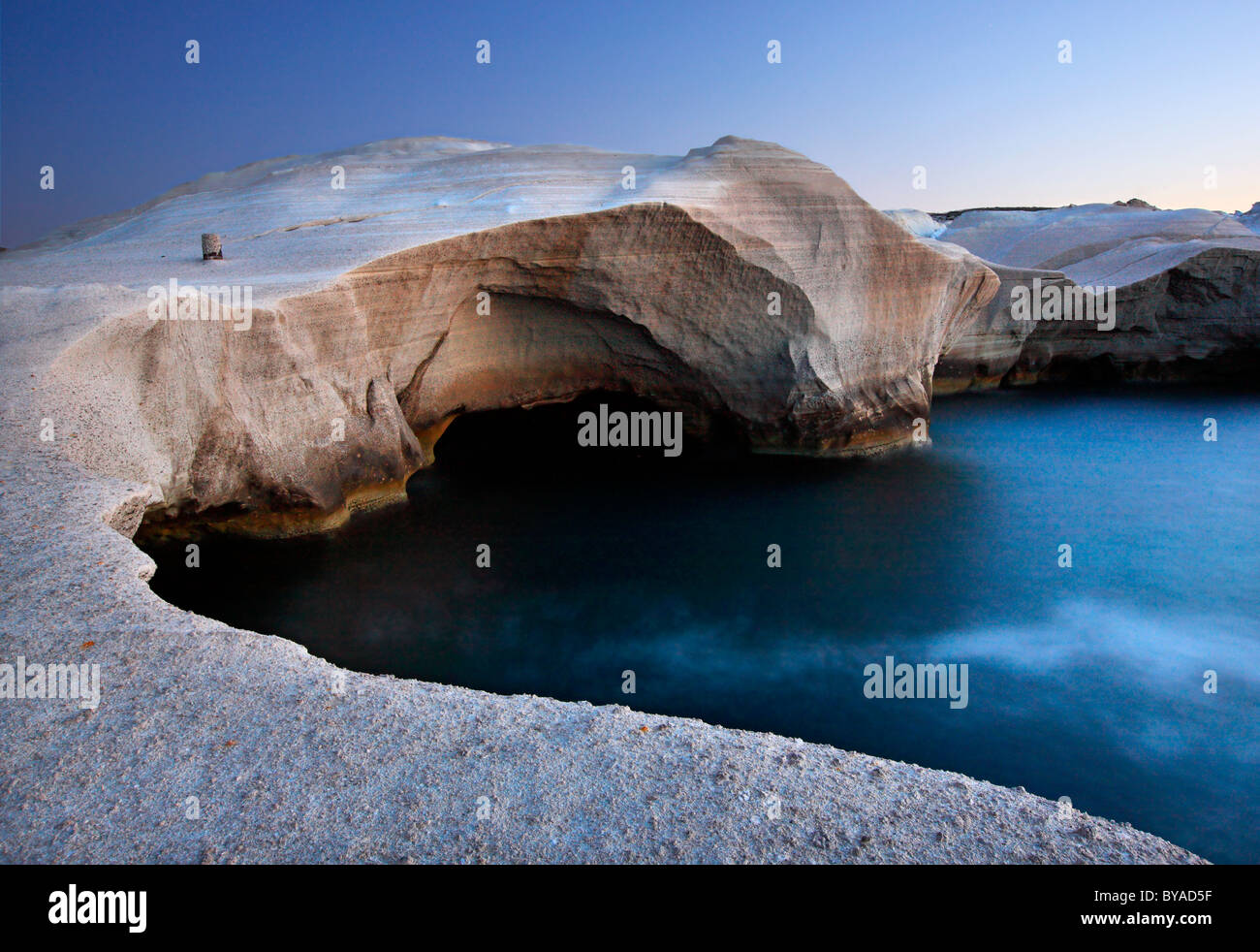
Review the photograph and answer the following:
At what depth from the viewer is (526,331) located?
528 inches

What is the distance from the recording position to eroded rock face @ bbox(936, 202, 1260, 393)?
24000mm

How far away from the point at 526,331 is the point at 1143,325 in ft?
68.4

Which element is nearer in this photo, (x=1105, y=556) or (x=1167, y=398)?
(x=1105, y=556)

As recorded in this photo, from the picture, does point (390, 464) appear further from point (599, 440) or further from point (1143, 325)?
point (1143, 325)

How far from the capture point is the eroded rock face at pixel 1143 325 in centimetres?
2400

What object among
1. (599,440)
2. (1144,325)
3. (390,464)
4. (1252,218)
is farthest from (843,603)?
(1252,218)

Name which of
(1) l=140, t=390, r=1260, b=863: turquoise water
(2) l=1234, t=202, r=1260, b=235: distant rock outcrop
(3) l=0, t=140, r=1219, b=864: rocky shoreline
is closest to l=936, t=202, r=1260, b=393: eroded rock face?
(3) l=0, t=140, r=1219, b=864: rocky shoreline

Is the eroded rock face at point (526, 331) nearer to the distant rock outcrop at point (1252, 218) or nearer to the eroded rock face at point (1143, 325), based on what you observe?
the eroded rock face at point (1143, 325)

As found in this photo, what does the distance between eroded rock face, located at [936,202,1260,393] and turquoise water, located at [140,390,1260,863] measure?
33.1ft

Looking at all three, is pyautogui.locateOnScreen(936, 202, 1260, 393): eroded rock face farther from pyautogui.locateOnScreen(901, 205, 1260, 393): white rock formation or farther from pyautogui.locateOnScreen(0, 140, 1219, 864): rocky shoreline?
pyautogui.locateOnScreen(0, 140, 1219, 864): rocky shoreline
